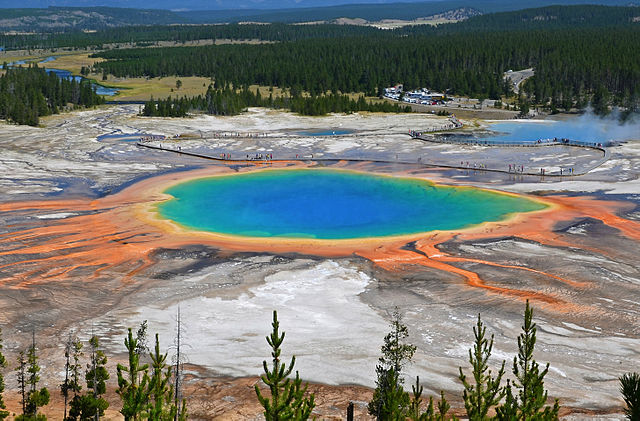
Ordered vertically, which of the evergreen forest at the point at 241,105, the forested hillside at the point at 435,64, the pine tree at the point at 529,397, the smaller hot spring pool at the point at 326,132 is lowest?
the smaller hot spring pool at the point at 326,132

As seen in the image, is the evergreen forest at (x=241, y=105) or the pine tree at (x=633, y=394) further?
the evergreen forest at (x=241, y=105)

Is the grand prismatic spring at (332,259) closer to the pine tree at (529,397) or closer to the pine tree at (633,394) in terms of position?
the pine tree at (529,397)

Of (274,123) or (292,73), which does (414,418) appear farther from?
(292,73)

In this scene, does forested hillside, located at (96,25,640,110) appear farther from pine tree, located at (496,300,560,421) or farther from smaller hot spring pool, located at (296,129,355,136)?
pine tree, located at (496,300,560,421)

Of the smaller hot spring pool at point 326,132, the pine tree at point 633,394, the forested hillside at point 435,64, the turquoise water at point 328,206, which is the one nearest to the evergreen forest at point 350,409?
the pine tree at point 633,394

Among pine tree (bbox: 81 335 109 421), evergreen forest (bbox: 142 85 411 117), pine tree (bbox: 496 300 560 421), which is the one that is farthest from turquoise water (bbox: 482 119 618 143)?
pine tree (bbox: 496 300 560 421)

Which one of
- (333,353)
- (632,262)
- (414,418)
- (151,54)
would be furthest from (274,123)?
(151,54)

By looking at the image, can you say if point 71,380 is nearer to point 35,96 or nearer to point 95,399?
point 95,399
